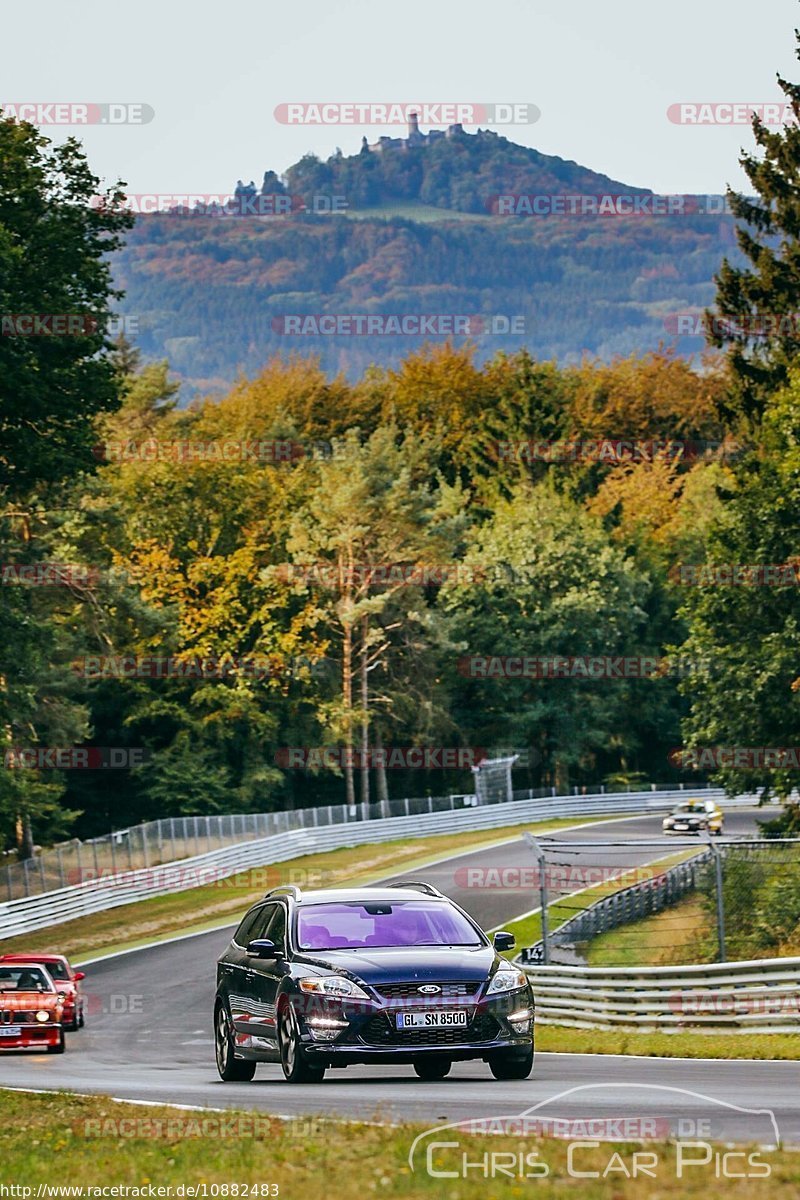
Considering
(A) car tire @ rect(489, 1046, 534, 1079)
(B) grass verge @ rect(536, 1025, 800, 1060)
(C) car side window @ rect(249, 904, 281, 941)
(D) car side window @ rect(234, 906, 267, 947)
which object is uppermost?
(C) car side window @ rect(249, 904, 281, 941)

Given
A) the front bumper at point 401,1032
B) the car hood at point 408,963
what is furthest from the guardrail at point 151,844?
the front bumper at point 401,1032

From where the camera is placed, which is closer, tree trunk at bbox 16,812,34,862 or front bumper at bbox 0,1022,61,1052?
front bumper at bbox 0,1022,61,1052

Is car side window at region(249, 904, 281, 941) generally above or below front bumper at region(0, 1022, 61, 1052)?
above

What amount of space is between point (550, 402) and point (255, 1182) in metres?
99.0

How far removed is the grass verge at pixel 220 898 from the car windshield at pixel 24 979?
20201mm

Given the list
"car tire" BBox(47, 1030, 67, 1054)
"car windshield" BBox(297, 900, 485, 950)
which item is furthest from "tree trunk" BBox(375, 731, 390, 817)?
"car windshield" BBox(297, 900, 485, 950)

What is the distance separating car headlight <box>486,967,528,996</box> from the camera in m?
14.8

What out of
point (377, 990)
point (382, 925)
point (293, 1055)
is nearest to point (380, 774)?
point (382, 925)

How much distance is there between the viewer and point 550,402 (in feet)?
351

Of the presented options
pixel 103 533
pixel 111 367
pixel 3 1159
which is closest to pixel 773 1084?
pixel 3 1159

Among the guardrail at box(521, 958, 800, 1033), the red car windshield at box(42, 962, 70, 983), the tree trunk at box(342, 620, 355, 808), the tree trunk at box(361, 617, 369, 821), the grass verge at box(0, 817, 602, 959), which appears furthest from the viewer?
the tree trunk at box(361, 617, 369, 821)

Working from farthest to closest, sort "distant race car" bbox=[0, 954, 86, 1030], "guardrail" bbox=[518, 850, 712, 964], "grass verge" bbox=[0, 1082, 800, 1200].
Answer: "guardrail" bbox=[518, 850, 712, 964] < "distant race car" bbox=[0, 954, 86, 1030] < "grass verge" bbox=[0, 1082, 800, 1200]

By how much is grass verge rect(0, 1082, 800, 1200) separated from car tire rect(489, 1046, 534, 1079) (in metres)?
3.01

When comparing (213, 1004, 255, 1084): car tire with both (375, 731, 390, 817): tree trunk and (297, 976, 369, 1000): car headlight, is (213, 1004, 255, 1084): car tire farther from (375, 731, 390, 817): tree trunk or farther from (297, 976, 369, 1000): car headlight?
(375, 731, 390, 817): tree trunk
